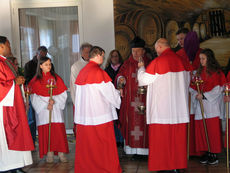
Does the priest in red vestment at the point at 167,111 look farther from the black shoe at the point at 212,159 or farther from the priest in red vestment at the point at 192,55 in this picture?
the priest in red vestment at the point at 192,55

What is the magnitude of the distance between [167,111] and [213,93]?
114 centimetres

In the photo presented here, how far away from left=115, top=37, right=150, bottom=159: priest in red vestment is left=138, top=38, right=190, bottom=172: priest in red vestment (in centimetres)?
95

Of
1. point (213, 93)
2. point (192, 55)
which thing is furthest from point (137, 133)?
point (192, 55)

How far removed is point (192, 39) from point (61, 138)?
3.05 meters

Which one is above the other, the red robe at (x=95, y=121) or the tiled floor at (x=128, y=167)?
the red robe at (x=95, y=121)

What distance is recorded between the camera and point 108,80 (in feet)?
16.8

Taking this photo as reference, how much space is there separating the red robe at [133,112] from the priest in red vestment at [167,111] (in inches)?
39.1

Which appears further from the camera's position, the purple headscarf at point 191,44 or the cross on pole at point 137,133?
the purple headscarf at point 191,44

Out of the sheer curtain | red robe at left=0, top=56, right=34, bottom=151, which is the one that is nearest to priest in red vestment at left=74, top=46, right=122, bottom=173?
red robe at left=0, top=56, right=34, bottom=151

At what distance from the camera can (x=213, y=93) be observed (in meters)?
5.79

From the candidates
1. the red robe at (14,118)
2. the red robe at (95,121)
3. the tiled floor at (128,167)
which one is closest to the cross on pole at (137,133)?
the tiled floor at (128,167)

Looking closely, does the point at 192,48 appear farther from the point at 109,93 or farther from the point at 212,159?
the point at 109,93

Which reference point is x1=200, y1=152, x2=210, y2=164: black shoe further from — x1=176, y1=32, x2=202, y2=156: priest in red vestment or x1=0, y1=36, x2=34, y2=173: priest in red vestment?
x1=0, y1=36, x2=34, y2=173: priest in red vestment

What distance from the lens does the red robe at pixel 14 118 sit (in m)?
5.12
